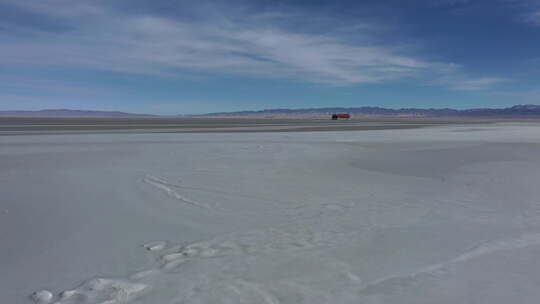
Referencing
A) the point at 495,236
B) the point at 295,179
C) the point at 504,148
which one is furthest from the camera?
the point at 504,148

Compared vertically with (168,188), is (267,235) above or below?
below

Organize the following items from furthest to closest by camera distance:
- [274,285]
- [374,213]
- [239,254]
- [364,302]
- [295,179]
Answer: [295,179] → [374,213] → [239,254] → [274,285] → [364,302]

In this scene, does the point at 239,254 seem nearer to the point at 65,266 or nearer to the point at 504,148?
the point at 65,266

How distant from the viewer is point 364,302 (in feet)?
11.9

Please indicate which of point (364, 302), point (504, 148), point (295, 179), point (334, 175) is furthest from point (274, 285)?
point (504, 148)

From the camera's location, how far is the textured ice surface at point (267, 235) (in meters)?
3.86

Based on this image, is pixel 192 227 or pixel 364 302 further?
pixel 192 227

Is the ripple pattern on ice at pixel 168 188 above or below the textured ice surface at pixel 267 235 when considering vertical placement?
above

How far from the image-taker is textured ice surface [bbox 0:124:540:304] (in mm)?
3857

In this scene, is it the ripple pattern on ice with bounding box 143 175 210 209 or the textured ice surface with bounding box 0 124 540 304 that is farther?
the ripple pattern on ice with bounding box 143 175 210 209

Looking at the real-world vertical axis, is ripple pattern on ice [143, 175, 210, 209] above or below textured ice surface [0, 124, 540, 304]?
above

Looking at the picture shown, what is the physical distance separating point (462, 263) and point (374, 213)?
2.14 meters

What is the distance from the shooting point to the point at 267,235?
5.45 metres

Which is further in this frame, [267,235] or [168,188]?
[168,188]
